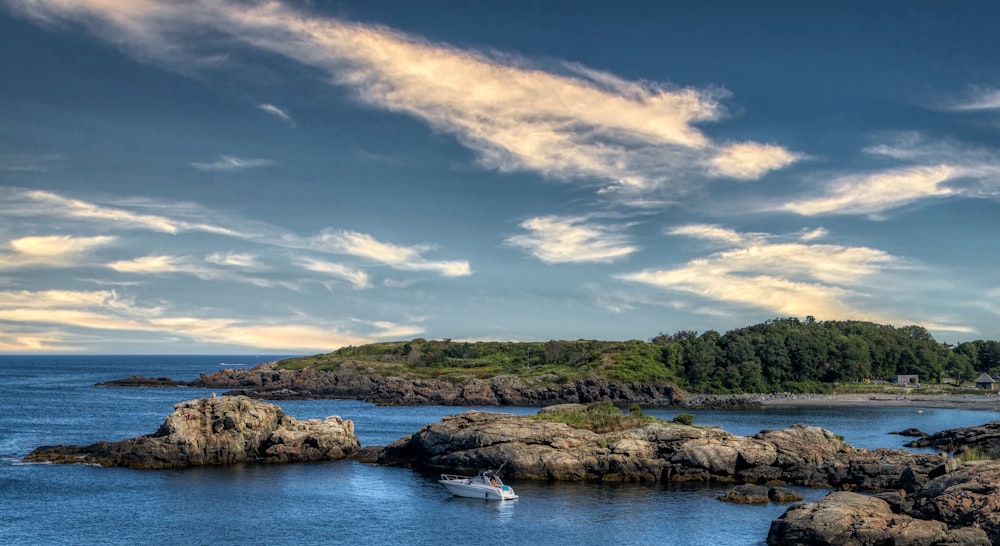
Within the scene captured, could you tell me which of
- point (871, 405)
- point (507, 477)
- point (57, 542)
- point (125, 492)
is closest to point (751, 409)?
point (871, 405)

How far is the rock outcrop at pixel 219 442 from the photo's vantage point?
298ft

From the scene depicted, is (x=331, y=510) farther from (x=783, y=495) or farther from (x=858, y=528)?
(x=858, y=528)

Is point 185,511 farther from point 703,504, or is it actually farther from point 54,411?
point 54,411

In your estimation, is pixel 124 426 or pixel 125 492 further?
pixel 124 426

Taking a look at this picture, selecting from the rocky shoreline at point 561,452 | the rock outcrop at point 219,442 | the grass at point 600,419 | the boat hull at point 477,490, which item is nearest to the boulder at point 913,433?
the rocky shoreline at point 561,452

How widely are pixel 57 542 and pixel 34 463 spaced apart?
3841 centimetres

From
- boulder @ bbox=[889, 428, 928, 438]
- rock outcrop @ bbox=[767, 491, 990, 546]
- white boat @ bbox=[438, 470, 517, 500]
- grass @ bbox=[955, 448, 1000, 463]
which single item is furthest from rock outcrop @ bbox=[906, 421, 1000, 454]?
white boat @ bbox=[438, 470, 517, 500]

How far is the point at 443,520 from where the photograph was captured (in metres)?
66.7

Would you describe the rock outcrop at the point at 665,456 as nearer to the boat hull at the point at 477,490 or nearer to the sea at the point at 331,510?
the sea at the point at 331,510

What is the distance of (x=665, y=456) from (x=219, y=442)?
5383cm

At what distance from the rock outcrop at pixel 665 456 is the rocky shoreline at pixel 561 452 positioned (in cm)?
12

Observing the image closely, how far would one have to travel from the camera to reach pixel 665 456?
86.0 m

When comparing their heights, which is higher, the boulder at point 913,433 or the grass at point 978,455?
the grass at point 978,455

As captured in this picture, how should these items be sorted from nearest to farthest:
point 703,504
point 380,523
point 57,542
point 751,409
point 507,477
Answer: point 57,542 < point 380,523 < point 703,504 < point 507,477 < point 751,409
